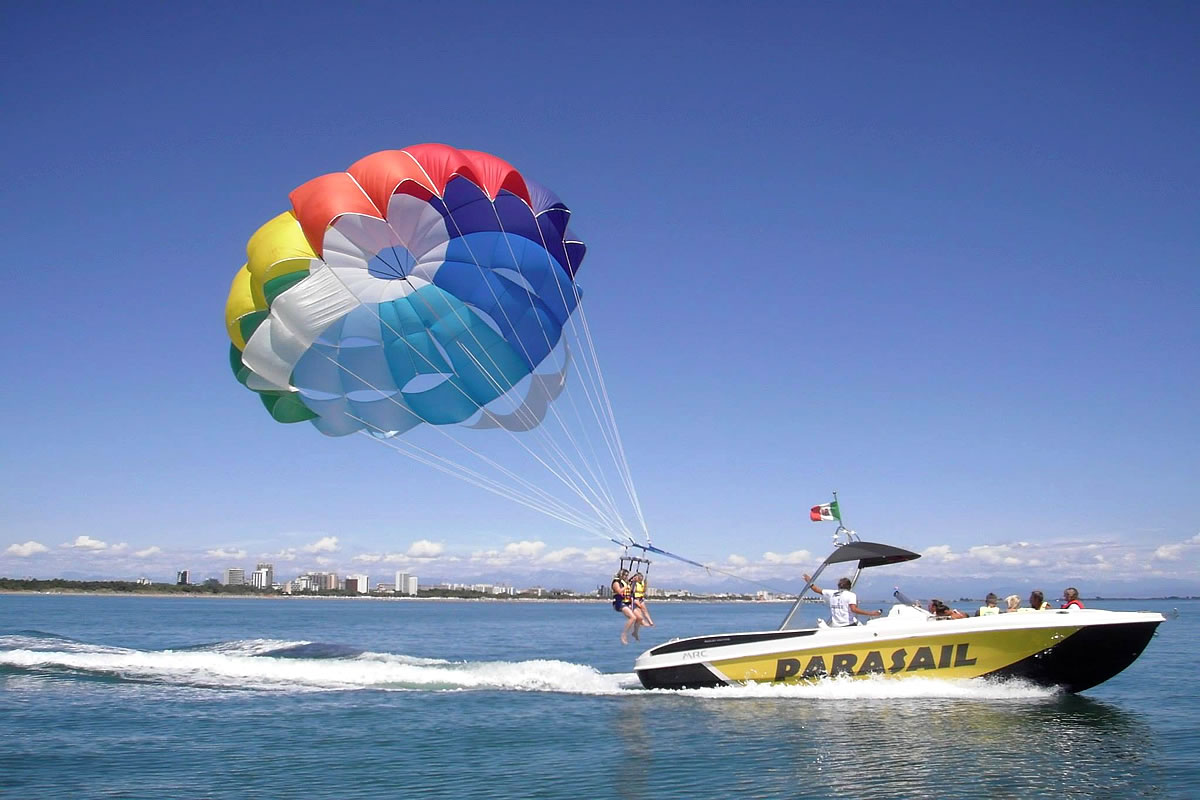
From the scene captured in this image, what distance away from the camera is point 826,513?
1257cm

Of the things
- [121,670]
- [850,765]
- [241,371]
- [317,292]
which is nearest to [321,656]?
[121,670]

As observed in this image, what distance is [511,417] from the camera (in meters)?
14.4

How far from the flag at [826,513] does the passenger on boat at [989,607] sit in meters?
2.15

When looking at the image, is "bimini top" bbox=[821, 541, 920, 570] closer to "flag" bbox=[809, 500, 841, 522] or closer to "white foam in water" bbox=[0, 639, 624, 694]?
"flag" bbox=[809, 500, 841, 522]

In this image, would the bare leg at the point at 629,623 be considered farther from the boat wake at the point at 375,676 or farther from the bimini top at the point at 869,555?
the bimini top at the point at 869,555

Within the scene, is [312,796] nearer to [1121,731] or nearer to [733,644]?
[733,644]

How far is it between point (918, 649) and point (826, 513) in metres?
2.38

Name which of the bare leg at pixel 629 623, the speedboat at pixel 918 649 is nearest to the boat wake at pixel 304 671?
the bare leg at pixel 629 623

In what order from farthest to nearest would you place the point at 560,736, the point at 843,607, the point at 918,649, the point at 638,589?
the point at 638,589 → the point at 843,607 → the point at 918,649 → the point at 560,736

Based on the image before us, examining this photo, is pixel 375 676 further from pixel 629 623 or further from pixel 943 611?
pixel 943 611

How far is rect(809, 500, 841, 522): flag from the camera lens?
12.5 metres

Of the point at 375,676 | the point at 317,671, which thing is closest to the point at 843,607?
the point at 375,676

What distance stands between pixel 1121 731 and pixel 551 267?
363 inches

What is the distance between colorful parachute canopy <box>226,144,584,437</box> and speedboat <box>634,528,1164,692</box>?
188 inches
